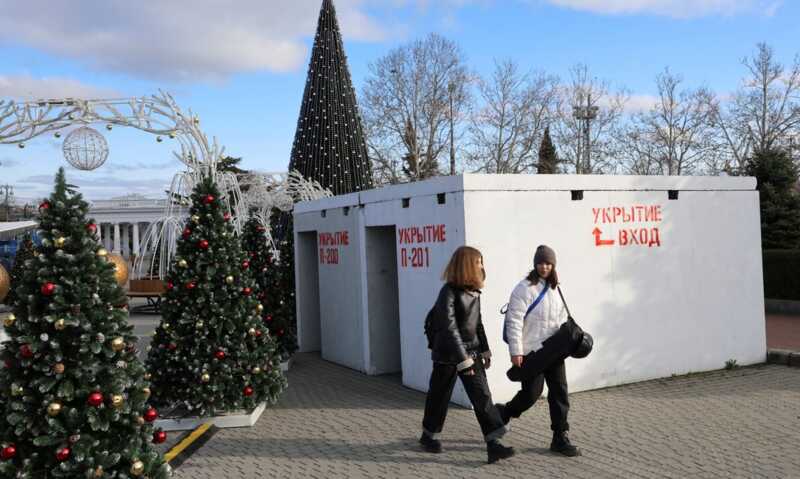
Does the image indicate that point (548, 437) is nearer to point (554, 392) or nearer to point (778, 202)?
point (554, 392)

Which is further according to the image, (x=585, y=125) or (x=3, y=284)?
(x=585, y=125)

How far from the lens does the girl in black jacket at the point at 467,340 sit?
588cm

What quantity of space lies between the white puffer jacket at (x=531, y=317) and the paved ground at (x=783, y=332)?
690 centimetres

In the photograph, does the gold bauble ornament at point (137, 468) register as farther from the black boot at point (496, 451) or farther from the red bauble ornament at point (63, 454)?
the black boot at point (496, 451)

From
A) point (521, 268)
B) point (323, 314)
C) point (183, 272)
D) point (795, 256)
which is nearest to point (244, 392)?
point (183, 272)

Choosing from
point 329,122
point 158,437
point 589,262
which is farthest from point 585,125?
point 158,437

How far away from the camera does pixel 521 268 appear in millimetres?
8164

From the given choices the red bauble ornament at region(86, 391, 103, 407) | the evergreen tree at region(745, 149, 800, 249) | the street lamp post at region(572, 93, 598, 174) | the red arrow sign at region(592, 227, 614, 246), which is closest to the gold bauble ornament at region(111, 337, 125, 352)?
the red bauble ornament at region(86, 391, 103, 407)

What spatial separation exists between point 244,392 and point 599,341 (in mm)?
4230

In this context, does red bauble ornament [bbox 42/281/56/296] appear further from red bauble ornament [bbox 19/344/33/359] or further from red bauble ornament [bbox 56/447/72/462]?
red bauble ornament [bbox 56/447/72/462]

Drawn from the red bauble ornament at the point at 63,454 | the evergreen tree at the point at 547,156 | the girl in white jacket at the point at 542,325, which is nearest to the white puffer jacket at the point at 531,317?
the girl in white jacket at the point at 542,325

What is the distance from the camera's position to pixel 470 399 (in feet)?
19.5

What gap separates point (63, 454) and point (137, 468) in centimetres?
46

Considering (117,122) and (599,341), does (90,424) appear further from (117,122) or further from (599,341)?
(117,122)
